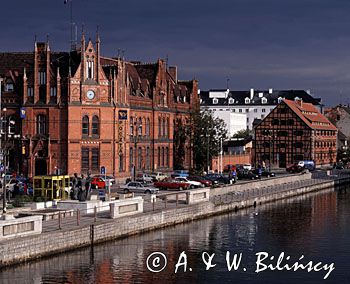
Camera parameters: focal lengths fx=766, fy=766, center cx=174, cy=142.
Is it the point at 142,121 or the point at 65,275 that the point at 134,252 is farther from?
the point at 142,121

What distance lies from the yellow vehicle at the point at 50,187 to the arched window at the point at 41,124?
2862 cm

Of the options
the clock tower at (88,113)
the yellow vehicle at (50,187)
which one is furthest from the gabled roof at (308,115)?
the yellow vehicle at (50,187)

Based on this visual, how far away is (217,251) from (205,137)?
61.6 m

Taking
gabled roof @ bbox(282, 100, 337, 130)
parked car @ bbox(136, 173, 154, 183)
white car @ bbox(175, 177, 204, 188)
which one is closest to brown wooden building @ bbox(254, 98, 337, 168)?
gabled roof @ bbox(282, 100, 337, 130)

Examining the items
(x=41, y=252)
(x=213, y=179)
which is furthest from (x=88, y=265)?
(x=213, y=179)

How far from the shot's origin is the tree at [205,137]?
10725cm

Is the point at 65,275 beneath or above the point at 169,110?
beneath

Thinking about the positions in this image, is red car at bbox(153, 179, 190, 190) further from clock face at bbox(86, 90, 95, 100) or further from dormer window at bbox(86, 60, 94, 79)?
dormer window at bbox(86, 60, 94, 79)

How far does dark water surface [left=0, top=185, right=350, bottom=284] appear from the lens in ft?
125

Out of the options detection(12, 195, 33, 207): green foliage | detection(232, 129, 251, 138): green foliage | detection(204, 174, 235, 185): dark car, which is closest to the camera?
detection(12, 195, 33, 207): green foliage

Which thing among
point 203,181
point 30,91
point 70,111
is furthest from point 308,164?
point 30,91

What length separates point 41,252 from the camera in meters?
40.6

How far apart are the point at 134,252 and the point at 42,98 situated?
4444cm

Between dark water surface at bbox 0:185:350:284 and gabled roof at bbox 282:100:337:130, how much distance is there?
238 feet
